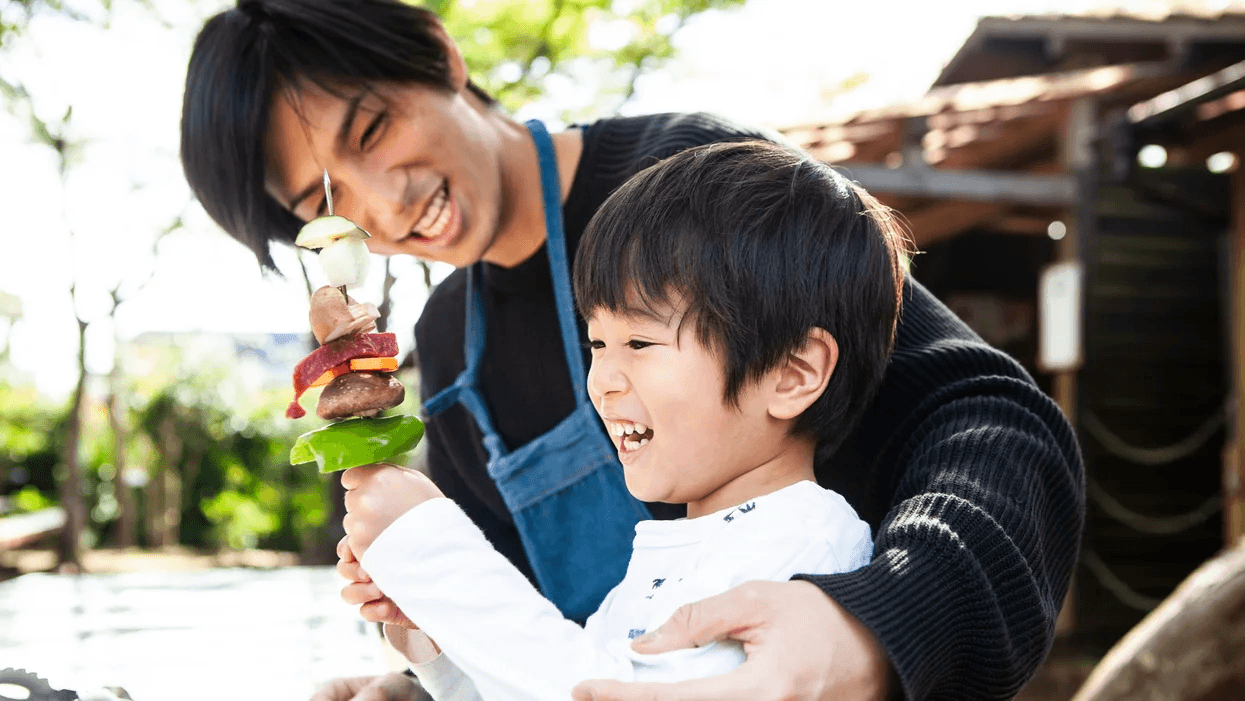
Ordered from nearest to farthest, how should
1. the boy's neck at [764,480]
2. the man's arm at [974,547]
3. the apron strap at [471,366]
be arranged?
the man's arm at [974,547] → the boy's neck at [764,480] → the apron strap at [471,366]

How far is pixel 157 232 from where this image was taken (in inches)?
444

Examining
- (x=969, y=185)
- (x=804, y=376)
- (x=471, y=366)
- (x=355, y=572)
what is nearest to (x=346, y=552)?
(x=355, y=572)

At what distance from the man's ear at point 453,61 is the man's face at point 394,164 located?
6cm

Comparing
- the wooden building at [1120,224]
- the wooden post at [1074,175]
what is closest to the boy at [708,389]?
the wooden building at [1120,224]

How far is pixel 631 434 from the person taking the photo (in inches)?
57.9

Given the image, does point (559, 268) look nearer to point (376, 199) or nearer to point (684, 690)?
point (376, 199)

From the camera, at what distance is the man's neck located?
7.47ft

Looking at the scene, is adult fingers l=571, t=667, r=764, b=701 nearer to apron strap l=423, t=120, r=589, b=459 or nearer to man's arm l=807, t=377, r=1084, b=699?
man's arm l=807, t=377, r=1084, b=699

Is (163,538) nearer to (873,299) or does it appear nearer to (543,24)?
(543,24)

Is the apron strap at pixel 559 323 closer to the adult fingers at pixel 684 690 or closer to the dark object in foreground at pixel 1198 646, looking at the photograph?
the adult fingers at pixel 684 690

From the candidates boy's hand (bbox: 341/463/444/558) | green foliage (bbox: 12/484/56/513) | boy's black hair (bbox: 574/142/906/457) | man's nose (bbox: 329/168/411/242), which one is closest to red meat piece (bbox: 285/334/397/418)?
boy's hand (bbox: 341/463/444/558)

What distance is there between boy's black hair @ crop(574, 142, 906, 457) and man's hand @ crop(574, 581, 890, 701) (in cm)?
36

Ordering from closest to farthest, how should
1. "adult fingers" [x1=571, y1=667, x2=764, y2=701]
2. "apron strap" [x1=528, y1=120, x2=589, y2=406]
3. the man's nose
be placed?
"adult fingers" [x1=571, y1=667, x2=764, y2=701], the man's nose, "apron strap" [x1=528, y1=120, x2=589, y2=406]

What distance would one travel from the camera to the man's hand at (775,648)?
41.8 inches
